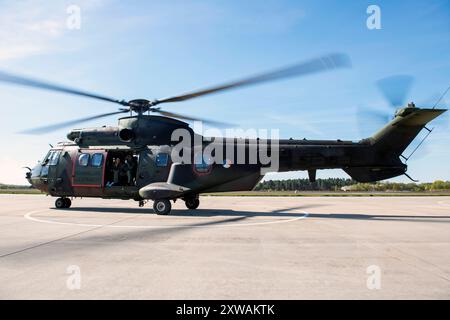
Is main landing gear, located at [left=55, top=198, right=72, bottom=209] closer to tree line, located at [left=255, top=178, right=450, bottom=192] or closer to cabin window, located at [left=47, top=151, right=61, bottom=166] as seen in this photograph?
cabin window, located at [left=47, top=151, right=61, bottom=166]

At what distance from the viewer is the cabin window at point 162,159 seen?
1548 centimetres

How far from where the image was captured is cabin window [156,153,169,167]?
15.5m

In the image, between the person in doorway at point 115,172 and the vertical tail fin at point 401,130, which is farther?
the person in doorway at point 115,172

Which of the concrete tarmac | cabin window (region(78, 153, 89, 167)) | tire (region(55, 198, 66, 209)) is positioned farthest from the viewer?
tire (region(55, 198, 66, 209))

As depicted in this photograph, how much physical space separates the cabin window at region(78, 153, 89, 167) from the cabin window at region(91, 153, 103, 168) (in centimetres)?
33

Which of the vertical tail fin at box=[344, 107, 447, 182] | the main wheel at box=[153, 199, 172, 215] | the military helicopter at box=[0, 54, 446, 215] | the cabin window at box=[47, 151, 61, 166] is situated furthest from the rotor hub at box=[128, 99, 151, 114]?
the vertical tail fin at box=[344, 107, 447, 182]

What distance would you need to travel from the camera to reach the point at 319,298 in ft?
13.2

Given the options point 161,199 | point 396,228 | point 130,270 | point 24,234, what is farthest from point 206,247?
point 161,199

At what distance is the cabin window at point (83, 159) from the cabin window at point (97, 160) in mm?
331

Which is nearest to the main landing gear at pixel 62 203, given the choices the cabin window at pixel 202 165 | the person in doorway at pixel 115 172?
the person in doorway at pixel 115 172

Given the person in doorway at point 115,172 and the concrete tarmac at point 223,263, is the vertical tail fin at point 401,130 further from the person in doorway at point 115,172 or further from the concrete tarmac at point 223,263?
the person in doorway at point 115,172

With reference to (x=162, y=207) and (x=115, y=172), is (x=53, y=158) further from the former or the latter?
(x=162, y=207)

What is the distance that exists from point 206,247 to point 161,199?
25.1 feet
